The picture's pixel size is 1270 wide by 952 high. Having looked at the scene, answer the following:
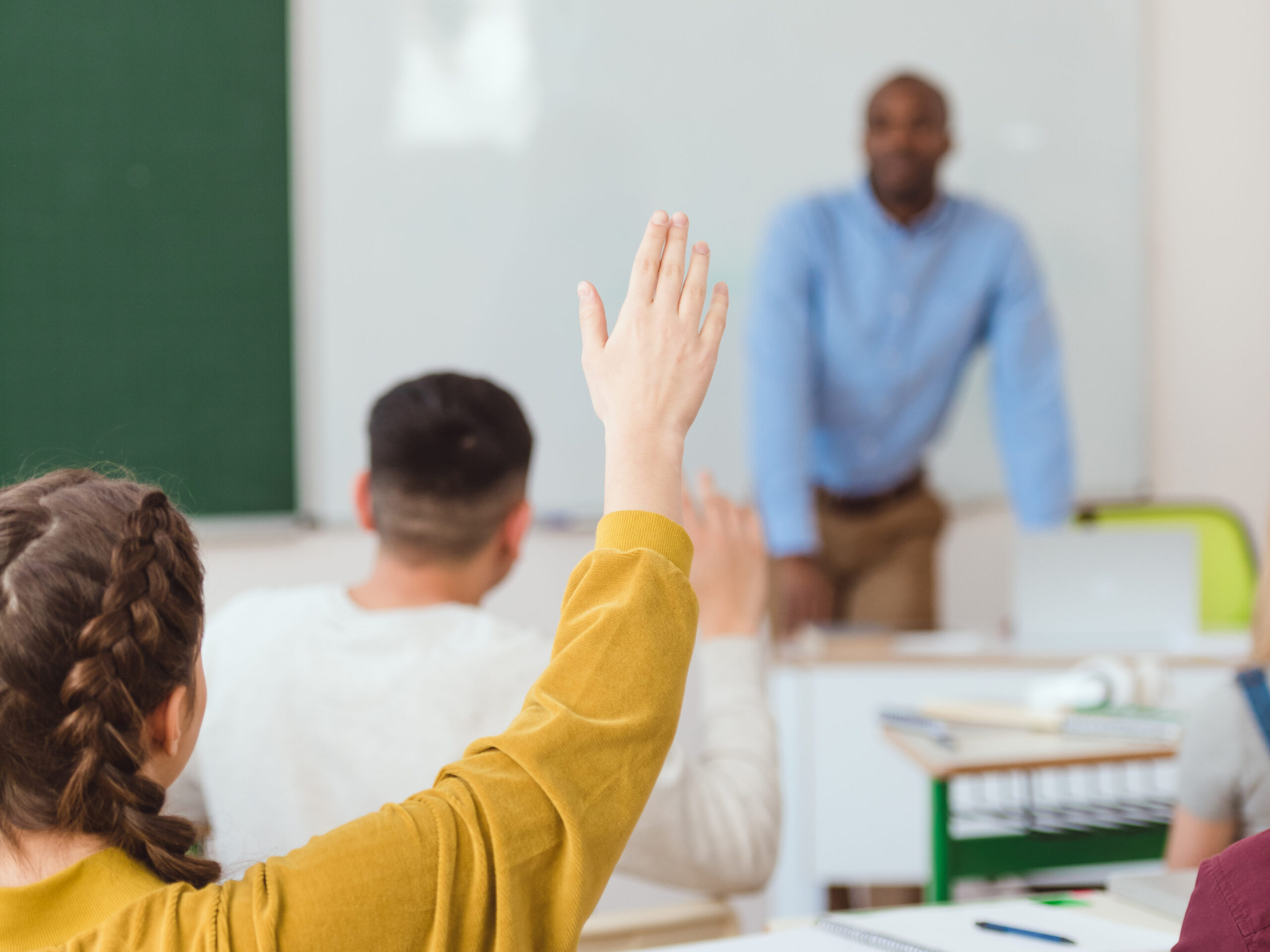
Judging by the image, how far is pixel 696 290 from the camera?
0.75 m

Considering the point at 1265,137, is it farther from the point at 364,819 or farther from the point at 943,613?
the point at 364,819

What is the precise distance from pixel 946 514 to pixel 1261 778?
7.34 feet

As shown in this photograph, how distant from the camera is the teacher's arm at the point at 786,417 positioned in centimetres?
305

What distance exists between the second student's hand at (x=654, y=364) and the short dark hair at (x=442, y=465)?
0.57 m

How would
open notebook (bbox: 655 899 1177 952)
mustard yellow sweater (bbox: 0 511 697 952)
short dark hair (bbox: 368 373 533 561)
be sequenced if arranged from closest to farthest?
mustard yellow sweater (bbox: 0 511 697 952) < open notebook (bbox: 655 899 1177 952) < short dark hair (bbox: 368 373 533 561)

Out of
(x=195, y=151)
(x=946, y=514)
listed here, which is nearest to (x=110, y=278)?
(x=195, y=151)

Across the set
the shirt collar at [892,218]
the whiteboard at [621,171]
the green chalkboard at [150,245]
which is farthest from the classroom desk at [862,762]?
the green chalkboard at [150,245]

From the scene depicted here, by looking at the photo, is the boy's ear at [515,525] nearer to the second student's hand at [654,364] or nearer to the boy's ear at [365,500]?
the boy's ear at [365,500]

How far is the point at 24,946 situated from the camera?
610 millimetres

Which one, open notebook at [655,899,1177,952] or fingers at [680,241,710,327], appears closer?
fingers at [680,241,710,327]

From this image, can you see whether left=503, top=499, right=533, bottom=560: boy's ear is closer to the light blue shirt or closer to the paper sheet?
the paper sheet

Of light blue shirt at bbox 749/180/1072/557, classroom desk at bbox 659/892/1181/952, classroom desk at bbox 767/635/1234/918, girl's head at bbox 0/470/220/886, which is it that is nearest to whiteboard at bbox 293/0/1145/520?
light blue shirt at bbox 749/180/1072/557

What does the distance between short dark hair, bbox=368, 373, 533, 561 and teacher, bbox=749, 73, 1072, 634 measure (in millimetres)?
2000

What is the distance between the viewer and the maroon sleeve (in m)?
0.71
